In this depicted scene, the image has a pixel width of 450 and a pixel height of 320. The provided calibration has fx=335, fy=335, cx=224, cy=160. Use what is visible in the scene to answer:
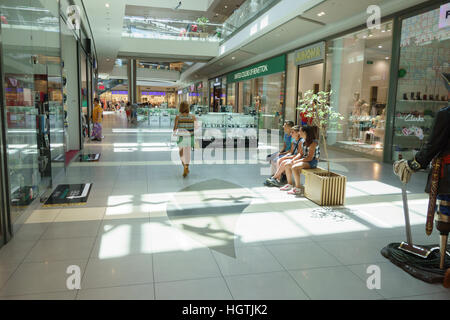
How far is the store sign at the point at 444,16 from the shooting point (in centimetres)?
679

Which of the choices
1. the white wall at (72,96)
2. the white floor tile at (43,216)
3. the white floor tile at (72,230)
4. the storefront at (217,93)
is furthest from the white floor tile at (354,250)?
the storefront at (217,93)

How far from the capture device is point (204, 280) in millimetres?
2580

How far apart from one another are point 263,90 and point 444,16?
1136 centimetres

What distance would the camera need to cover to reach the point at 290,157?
18.5ft

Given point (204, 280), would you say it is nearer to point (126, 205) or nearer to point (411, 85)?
point (126, 205)

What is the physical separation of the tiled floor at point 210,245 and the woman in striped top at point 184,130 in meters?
0.76

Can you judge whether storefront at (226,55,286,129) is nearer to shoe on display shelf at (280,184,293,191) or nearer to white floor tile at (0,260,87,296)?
shoe on display shelf at (280,184,293,191)

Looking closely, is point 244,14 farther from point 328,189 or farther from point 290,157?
point 328,189

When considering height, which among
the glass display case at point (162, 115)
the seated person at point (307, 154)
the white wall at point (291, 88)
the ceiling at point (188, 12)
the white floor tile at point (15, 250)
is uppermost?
the ceiling at point (188, 12)

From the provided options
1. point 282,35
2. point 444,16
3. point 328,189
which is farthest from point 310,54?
point 328,189

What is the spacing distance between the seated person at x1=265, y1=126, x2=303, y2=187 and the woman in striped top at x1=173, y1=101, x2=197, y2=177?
1.70 meters

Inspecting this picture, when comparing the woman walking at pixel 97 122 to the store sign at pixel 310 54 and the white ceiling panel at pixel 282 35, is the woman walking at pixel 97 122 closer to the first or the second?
the white ceiling panel at pixel 282 35

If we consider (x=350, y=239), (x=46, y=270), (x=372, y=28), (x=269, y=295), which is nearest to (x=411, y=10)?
(x=372, y=28)

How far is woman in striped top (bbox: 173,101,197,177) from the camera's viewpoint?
21.0ft
